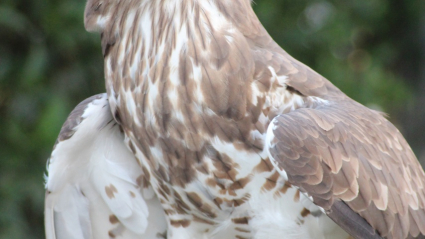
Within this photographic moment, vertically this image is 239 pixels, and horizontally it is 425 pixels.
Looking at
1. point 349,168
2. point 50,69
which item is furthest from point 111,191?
point 50,69

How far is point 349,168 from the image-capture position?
2.72 m

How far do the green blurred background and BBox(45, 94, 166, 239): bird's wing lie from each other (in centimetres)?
116

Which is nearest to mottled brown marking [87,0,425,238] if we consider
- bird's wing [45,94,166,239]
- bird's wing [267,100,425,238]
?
bird's wing [267,100,425,238]

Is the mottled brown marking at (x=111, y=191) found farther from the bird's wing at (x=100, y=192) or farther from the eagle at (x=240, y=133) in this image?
the eagle at (x=240, y=133)

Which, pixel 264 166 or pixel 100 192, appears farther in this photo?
pixel 100 192

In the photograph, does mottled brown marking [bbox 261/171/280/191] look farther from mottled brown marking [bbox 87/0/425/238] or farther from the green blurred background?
the green blurred background

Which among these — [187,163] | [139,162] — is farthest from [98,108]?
[187,163]

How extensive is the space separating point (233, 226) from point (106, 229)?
2.27ft

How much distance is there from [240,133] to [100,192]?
90 cm

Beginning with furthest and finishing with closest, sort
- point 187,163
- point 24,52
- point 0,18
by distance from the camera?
point 24,52 < point 0,18 < point 187,163

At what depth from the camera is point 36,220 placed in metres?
4.80

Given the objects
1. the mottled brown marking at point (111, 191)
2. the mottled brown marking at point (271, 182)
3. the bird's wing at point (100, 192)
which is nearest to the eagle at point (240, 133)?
the mottled brown marking at point (271, 182)

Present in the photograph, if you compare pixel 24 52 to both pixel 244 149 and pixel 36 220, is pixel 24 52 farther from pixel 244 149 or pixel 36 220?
pixel 244 149

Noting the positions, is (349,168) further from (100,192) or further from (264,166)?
(100,192)
